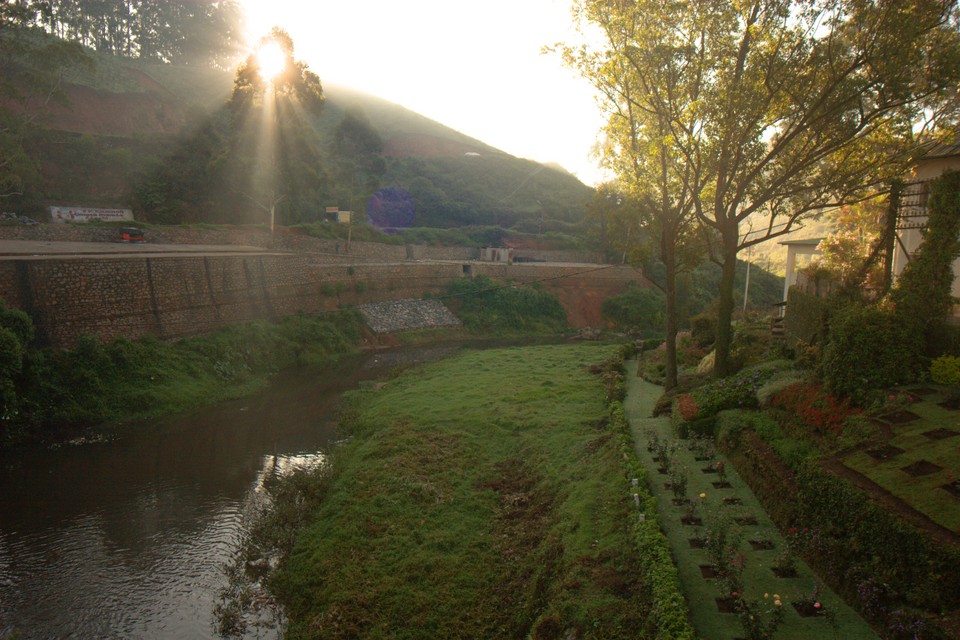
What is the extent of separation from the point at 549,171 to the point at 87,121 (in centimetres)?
5768

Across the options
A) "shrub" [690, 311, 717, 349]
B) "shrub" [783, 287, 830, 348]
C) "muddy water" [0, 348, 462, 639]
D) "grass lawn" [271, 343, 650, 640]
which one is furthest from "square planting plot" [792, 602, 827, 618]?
"shrub" [690, 311, 717, 349]

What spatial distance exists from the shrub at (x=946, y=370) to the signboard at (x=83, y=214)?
36.1 metres

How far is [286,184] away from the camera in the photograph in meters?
37.2

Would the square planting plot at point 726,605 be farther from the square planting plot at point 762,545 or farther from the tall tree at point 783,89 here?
the tall tree at point 783,89

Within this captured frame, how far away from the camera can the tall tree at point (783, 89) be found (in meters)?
10.3

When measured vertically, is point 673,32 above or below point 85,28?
below

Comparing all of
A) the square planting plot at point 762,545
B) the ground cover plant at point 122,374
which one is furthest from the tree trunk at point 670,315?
the ground cover plant at point 122,374

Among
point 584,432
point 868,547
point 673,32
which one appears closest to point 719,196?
point 673,32

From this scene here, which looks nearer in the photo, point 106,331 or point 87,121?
point 106,331

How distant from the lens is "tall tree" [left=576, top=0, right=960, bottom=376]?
1034cm

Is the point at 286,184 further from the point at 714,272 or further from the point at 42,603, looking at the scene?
the point at 714,272

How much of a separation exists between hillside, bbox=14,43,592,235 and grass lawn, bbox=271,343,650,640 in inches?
979

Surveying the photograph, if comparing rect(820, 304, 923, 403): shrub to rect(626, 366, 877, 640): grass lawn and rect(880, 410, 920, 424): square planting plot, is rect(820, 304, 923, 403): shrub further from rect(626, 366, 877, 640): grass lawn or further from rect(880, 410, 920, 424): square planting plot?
rect(626, 366, 877, 640): grass lawn

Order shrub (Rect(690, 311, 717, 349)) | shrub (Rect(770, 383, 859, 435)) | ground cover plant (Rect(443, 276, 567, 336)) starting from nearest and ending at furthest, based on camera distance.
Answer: shrub (Rect(770, 383, 859, 435)) < shrub (Rect(690, 311, 717, 349)) < ground cover plant (Rect(443, 276, 567, 336))
